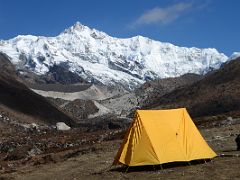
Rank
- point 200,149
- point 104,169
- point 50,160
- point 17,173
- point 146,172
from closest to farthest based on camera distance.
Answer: point 146,172
point 200,149
point 104,169
point 17,173
point 50,160

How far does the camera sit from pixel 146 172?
28.0 m

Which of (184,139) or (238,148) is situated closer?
(184,139)

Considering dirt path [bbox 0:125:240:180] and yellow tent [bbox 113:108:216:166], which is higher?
yellow tent [bbox 113:108:216:166]

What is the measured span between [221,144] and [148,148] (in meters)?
11.8

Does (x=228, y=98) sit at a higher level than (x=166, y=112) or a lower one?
higher

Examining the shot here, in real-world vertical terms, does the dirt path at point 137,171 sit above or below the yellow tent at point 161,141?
below

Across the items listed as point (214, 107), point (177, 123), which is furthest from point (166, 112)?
point (214, 107)

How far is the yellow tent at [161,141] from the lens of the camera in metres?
28.6

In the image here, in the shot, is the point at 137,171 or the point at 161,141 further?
the point at 161,141

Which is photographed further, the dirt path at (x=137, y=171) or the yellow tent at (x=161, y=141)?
the yellow tent at (x=161, y=141)

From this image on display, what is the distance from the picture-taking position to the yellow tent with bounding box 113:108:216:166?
94.0 feet

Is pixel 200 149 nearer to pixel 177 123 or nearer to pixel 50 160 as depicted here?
pixel 177 123

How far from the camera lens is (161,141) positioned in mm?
28953

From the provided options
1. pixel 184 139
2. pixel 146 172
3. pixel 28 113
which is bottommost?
pixel 146 172
